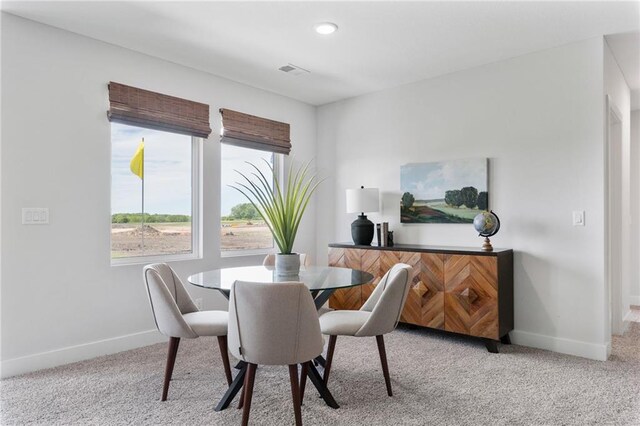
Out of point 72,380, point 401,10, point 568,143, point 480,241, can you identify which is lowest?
point 72,380

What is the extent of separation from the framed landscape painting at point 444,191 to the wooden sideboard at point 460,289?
46 centimetres

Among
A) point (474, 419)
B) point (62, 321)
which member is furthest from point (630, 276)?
point (62, 321)

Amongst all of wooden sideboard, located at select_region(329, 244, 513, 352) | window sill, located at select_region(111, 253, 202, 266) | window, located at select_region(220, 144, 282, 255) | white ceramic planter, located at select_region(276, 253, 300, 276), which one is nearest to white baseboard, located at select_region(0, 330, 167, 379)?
window sill, located at select_region(111, 253, 202, 266)

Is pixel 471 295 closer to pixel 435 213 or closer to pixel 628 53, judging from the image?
pixel 435 213

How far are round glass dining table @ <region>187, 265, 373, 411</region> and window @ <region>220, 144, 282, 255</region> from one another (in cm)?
141

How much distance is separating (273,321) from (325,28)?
2239 mm

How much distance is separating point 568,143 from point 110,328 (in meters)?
4.09

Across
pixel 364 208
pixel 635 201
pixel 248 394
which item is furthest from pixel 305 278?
pixel 635 201

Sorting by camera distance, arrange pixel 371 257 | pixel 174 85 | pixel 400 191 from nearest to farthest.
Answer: pixel 174 85, pixel 371 257, pixel 400 191

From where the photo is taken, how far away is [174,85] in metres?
3.92

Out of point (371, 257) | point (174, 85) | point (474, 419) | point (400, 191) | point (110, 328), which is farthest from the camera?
point (400, 191)

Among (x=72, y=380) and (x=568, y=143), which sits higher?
(x=568, y=143)

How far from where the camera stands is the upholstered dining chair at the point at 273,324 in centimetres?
198

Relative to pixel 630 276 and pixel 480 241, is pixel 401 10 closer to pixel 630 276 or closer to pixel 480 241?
pixel 480 241
